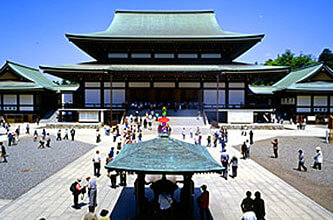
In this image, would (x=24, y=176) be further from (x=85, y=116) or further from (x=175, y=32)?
(x=175, y=32)

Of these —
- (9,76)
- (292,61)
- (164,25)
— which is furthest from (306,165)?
(292,61)

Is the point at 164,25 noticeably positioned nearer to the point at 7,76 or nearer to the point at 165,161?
the point at 7,76

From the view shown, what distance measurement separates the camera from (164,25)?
3819cm

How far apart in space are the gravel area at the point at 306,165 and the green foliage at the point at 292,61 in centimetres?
5392

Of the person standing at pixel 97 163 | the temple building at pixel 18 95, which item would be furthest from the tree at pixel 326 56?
the person standing at pixel 97 163

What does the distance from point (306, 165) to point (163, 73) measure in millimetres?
19318

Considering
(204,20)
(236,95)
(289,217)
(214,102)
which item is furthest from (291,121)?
(289,217)

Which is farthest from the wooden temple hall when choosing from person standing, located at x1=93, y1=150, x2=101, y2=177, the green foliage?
the green foliage

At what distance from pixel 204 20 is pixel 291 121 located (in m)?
22.0

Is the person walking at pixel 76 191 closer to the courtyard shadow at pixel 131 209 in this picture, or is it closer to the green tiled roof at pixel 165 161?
the courtyard shadow at pixel 131 209

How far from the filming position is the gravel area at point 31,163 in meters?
10.3

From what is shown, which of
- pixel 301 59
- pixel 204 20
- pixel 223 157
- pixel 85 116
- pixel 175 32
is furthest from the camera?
pixel 301 59

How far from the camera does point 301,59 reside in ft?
223

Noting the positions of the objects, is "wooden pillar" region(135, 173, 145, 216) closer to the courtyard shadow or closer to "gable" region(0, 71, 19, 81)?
the courtyard shadow
